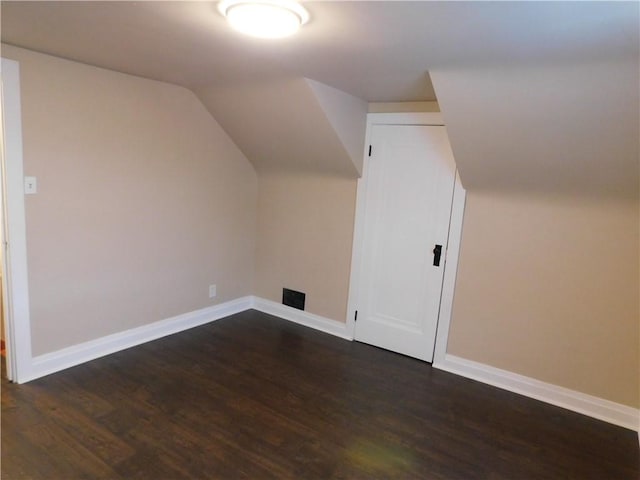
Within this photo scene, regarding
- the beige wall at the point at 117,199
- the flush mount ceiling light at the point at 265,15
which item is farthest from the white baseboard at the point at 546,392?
the flush mount ceiling light at the point at 265,15

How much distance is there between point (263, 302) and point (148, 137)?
198 centimetres

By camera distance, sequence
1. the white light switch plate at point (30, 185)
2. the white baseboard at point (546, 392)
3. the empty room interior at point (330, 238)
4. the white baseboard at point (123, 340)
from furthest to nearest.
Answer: the white baseboard at point (123, 340) < the white baseboard at point (546, 392) < the white light switch plate at point (30, 185) < the empty room interior at point (330, 238)

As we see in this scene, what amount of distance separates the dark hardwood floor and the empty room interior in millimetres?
16

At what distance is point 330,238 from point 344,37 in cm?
214

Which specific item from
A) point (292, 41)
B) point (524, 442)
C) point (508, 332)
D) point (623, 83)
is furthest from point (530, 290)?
point (292, 41)

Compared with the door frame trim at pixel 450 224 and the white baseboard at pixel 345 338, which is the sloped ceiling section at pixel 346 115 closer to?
the door frame trim at pixel 450 224

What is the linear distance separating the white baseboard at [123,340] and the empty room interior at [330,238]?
2cm

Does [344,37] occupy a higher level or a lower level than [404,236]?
higher

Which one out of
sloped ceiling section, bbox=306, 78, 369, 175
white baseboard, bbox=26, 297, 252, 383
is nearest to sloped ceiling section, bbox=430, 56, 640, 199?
sloped ceiling section, bbox=306, 78, 369, 175

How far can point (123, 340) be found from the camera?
10.6ft

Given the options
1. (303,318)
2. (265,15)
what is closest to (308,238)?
(303,318)

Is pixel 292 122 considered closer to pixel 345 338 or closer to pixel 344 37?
pixel 344 37

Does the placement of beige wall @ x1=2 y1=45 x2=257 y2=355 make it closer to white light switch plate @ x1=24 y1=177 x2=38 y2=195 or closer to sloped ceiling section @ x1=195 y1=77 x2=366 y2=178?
white light switch plate @ x1=24 y1=177 x2=38 y2=195

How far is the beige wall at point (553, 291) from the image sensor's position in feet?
8.61
